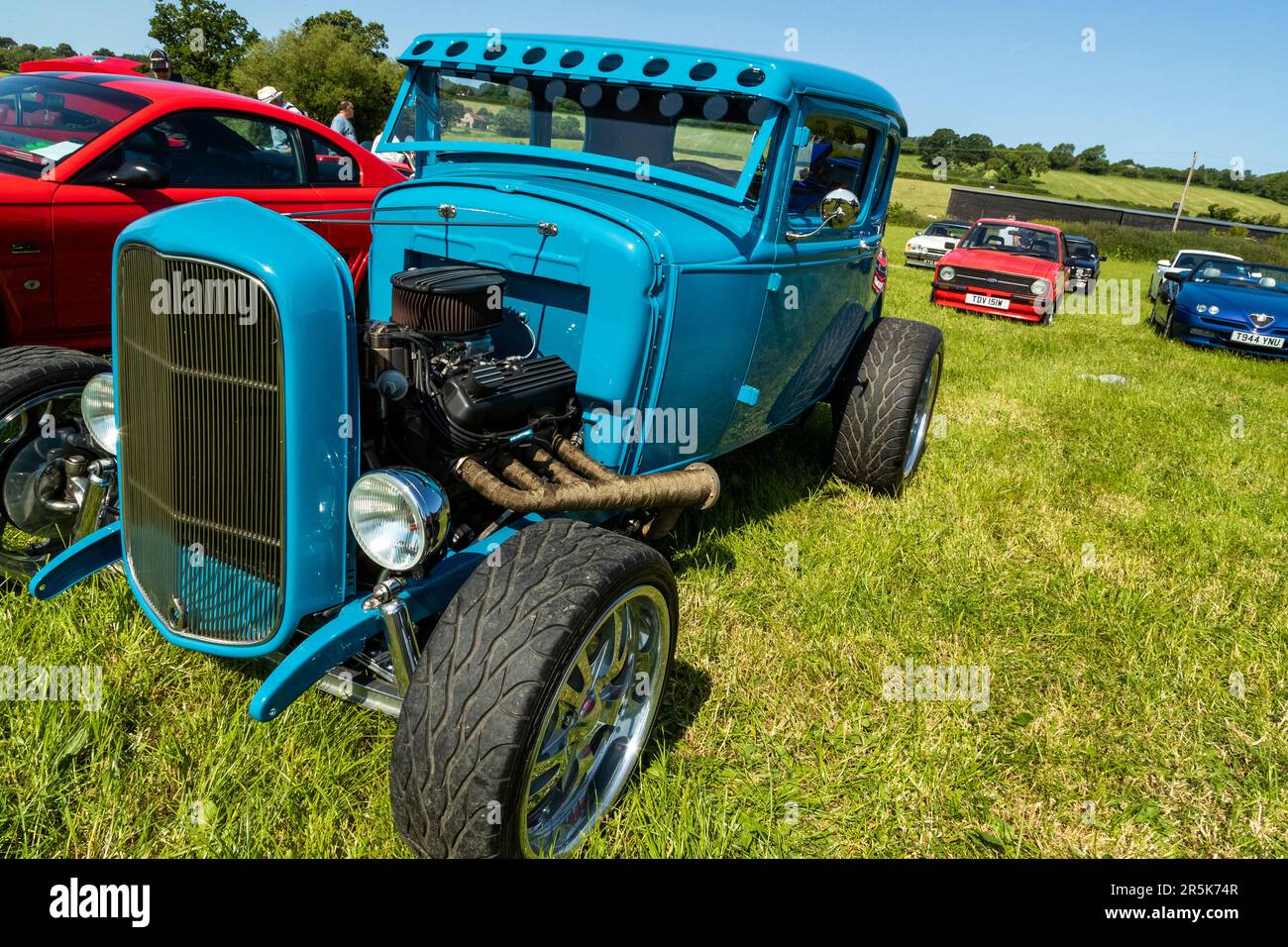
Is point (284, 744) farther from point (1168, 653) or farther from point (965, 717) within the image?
point (1168, 653)

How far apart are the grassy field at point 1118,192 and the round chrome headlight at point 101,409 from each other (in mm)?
40359

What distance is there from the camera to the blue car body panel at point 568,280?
6.82 ft

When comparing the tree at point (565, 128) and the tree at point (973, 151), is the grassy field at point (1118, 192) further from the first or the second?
the tree at point (565, 128)

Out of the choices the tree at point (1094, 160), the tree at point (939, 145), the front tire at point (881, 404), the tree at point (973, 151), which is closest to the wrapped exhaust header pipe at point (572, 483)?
the front tire at point (881, 404)

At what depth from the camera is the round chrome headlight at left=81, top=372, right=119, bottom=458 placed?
2639mm

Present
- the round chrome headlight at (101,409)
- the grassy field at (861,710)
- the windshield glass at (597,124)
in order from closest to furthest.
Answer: the grassy field at (861,710)
the round chrome headlight at (101,409)
the windshield glass at (597,124)

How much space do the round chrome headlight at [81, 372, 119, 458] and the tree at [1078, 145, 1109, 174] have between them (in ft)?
194

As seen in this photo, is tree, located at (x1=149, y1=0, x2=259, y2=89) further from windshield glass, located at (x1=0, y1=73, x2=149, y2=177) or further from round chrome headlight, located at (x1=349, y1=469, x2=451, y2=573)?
round chrome headlight, located at (x1=349, y1=469, x2=451, y2=573)

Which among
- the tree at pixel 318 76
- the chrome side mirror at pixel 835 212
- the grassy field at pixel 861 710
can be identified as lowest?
the grassy field at pixel 861 710

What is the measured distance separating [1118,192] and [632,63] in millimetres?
53976
